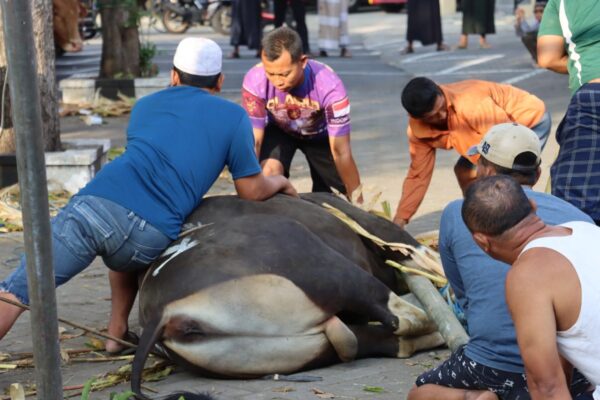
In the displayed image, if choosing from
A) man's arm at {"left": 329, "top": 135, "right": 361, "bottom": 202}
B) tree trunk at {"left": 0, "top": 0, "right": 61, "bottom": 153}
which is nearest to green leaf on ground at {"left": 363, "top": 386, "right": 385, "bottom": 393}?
man's arm at {"left": 329, "top": 135, "right": 361, "bottom": 202}

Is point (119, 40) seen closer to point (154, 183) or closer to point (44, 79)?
point (44, 79)

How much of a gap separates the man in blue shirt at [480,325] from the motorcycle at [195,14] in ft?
72.0

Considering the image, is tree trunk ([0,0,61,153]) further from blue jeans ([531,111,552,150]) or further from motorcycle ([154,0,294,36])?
motorcycle ([154,0,294,36])

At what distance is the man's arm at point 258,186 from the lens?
18.8 ft

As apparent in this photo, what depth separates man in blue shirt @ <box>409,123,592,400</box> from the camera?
14.2 feet

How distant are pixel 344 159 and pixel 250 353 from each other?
2501 mm

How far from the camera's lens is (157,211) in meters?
5.41

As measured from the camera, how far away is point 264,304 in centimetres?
505

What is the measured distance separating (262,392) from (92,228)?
1066 millimetres

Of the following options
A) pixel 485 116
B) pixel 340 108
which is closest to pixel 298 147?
pixel 340 108

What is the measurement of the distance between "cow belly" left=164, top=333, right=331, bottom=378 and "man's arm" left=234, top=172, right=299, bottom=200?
0.91 m

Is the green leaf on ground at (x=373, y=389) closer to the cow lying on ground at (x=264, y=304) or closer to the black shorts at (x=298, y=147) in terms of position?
the cow lying on ground at (x=264, y=304)

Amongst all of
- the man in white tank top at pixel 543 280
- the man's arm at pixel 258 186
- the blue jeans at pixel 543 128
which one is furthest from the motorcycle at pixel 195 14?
the man in white tank top at pixel 543 280

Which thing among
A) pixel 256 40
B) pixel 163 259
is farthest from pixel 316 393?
pixel 256 40
